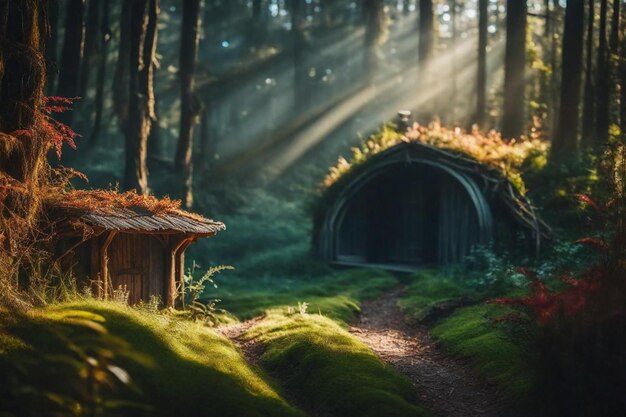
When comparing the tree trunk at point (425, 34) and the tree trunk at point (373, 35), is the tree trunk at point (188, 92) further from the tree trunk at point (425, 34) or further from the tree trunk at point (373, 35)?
the tree trunk at point (373, 35)

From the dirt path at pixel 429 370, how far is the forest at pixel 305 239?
58 mm

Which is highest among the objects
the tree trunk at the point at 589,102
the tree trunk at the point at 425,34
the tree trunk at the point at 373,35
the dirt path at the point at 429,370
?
the tree trunk at the point at 373,35

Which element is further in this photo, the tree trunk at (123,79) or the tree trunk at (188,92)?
the tree trunk at (188,92)

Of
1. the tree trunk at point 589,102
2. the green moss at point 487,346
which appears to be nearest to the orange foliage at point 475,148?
the tree trunk at point 589,102

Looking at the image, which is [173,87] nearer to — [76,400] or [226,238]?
[226,238]

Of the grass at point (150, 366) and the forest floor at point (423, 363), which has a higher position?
the grass at point (150, 366)

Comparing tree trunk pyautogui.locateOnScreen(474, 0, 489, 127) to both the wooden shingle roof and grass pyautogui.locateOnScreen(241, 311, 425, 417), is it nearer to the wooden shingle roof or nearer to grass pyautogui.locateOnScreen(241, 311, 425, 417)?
grass pyautogui.locateOnScreen(241, 311, 425, 417)

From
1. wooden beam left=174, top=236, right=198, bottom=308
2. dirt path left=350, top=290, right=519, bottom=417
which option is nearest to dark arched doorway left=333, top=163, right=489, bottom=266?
dirt path left=350, top=290, right=519, bottom=417

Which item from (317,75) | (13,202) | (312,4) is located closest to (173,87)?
(317,75)

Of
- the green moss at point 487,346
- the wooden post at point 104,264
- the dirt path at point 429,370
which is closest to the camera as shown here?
the dirt path at point 429,370

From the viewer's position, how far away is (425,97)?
34.1m

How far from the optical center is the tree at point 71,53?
2039 cm

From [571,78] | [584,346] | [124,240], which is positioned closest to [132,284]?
[124,240]

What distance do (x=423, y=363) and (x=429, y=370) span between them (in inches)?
20.0
